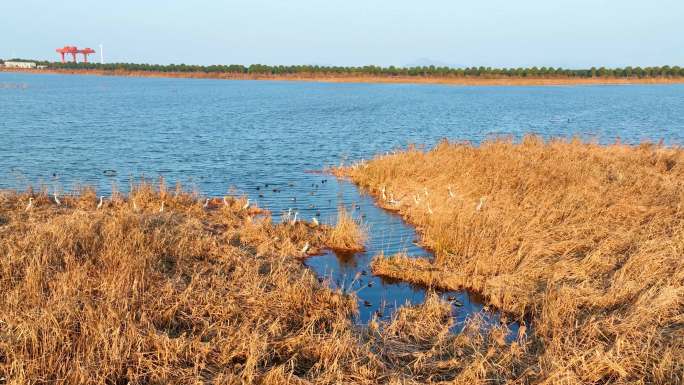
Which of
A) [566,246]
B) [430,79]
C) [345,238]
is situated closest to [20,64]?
[430,79]

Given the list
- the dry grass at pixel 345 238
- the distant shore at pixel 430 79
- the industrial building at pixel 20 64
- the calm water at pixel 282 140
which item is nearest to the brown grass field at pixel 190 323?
the calm water at pixel 282 140

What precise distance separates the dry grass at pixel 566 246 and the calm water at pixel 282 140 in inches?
37.4

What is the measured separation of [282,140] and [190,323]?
76.2ft

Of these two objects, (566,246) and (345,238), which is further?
(345,238)

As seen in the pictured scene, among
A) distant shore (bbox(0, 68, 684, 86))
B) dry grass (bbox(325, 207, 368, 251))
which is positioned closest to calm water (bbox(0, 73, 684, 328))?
dry grass (bbox(325, 207, 368, 251))

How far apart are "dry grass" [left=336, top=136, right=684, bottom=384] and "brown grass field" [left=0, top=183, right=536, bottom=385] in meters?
0.60

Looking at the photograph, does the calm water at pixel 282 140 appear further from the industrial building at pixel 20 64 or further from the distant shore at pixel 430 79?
the industrial building at pixel 20 64

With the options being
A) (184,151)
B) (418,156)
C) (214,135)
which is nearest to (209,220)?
(418,156)

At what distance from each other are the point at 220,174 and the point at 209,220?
8041mm

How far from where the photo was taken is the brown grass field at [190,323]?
546 cm

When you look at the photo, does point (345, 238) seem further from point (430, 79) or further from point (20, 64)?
point (20, 64)

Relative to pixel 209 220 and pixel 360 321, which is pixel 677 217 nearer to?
pixel 360 321

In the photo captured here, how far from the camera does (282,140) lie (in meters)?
29.4

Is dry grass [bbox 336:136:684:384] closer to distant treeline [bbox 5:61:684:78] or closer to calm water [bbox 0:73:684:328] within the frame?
calm water [bbox 0:73:684:328]
